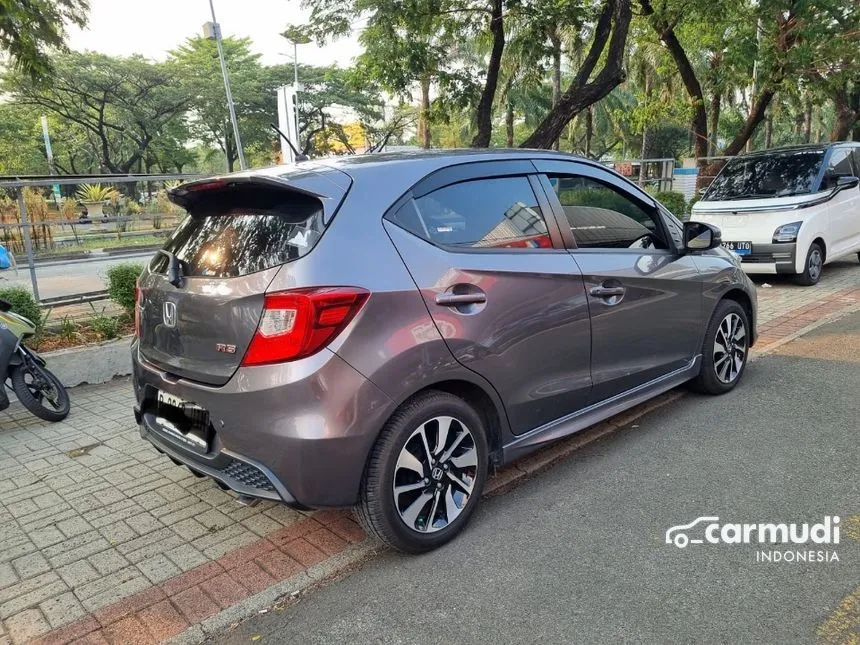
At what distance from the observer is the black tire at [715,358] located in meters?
4.49

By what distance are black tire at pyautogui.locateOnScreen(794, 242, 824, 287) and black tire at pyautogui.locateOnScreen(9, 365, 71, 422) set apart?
8.70m

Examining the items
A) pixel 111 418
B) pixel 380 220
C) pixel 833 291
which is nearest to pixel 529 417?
pixel 380 220

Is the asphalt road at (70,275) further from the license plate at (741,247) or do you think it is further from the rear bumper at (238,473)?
the license plate at (741,247)

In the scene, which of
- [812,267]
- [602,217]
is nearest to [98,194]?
[602,217]

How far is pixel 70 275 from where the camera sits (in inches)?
258

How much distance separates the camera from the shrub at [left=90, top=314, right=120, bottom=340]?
597 centimetres

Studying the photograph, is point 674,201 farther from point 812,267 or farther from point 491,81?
point 491,81

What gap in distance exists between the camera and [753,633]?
2.32 m

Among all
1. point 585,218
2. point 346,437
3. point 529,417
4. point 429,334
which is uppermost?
point 585,218

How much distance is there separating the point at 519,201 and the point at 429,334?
1.03 m

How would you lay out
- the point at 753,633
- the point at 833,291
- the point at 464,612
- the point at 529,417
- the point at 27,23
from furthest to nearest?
the point at 833,291 → the point at 27,23 → the point at 529,417 → the point at 464,612 → the point at 753,633

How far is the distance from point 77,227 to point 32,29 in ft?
9.28

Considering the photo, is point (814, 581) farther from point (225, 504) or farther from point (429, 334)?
point (225, 504)

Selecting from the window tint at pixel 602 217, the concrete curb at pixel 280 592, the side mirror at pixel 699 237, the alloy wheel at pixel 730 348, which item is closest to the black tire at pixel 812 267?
the alloy wheel at pixel 730 348
